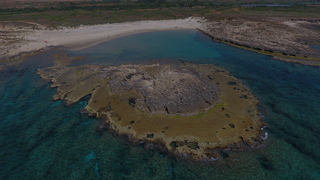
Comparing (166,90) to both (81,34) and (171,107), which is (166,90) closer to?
(171,107)

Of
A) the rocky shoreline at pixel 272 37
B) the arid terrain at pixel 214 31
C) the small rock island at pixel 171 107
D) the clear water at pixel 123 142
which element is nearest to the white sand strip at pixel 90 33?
the arid terrain at pixel 214 31

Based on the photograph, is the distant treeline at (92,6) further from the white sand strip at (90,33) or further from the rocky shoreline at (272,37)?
the rocky shoreline at (272,37)

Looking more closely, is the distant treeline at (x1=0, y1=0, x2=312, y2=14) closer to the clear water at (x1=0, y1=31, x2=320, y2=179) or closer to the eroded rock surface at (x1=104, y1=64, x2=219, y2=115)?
the clear water at (x1=0, y1=31, x2=320, y2=179)

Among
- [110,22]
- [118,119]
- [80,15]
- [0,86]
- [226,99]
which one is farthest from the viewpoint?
[80,15]

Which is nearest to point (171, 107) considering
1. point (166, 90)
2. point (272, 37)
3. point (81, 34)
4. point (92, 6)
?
point (166, 90)

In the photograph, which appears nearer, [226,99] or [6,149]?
[6,149]

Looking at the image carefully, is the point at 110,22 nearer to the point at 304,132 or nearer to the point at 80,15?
the point at 80,15

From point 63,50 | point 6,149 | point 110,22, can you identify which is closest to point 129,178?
point 6,149
